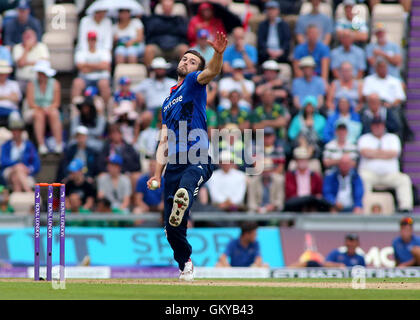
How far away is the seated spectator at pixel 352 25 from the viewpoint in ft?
73.1

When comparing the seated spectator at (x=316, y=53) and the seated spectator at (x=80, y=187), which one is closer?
the seated spectator at (x=80, y=187)

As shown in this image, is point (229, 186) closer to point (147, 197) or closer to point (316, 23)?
point (147, 197)

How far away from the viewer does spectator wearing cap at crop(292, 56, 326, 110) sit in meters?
21.0

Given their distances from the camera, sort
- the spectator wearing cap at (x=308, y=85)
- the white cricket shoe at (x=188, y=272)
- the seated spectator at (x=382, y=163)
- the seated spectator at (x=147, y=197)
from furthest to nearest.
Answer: the spectator wearing cap at (x=308, y=85) < the seated spectator at (x=382, y=163) < the seated spectator at (x=147, y=197) < the white cricket shoe at (x=188, y=272)

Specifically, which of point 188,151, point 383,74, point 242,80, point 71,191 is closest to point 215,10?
point 242,80

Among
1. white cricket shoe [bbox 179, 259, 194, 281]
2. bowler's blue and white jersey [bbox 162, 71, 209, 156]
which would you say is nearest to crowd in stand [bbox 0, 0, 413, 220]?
white cricket shoe [bbox 179, 259, 194, 281]

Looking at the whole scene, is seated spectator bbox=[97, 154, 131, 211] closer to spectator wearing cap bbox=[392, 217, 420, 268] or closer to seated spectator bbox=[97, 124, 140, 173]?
seated spectator bbox=[97, 124, 140, 173]

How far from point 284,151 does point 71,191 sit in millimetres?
4075

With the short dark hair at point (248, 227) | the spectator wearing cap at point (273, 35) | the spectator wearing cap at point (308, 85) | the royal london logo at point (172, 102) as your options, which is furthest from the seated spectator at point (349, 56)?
the royal london logo at point (172, 102)

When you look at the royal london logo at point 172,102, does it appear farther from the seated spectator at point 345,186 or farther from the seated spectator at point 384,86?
the seated spectator at point 384,86

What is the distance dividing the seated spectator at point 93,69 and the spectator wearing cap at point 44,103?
481 mm

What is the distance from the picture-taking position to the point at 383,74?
21203mm

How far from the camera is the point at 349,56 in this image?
21.8 meters
